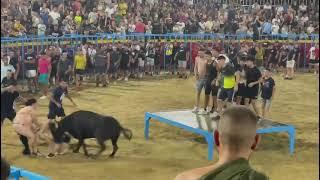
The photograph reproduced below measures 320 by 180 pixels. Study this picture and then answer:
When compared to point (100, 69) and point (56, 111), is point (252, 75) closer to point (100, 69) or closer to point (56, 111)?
point (56, 111)

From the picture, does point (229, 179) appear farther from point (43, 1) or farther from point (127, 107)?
point (43, 1)

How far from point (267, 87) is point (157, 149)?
2.32 m

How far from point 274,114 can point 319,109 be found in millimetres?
1273

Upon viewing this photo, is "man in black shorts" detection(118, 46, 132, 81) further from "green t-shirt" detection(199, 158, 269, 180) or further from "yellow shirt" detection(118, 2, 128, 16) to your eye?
"green t-shirt" detection(199, 158, 269, 180)

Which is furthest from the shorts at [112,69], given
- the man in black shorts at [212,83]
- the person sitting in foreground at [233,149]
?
the person sitting in foreground at [233,149]

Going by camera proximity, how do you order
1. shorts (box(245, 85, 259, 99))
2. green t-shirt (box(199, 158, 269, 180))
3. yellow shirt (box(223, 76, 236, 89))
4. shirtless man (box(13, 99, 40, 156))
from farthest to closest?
shorts (box(245, 85, 259, 99))
yellow shirt (box(223, 76, 236, 89))
shirtless man (box(13, 99, 40, 156))
green t-shirt (box(199, 158, 269, 180))

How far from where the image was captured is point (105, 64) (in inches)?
583

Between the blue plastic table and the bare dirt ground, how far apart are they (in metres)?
0.30

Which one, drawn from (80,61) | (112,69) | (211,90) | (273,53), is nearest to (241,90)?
(211,90)

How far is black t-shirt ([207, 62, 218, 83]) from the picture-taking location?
9.49 meters

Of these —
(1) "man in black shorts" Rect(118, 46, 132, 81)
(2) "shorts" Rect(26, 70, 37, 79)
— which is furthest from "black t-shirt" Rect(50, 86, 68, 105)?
(1) "man in black shorts" Rect(118, 46, 132, 81)

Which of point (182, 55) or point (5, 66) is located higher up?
point (5, 66)

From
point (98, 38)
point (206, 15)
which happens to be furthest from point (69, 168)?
point (206, 15)

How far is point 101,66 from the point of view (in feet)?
48.2
